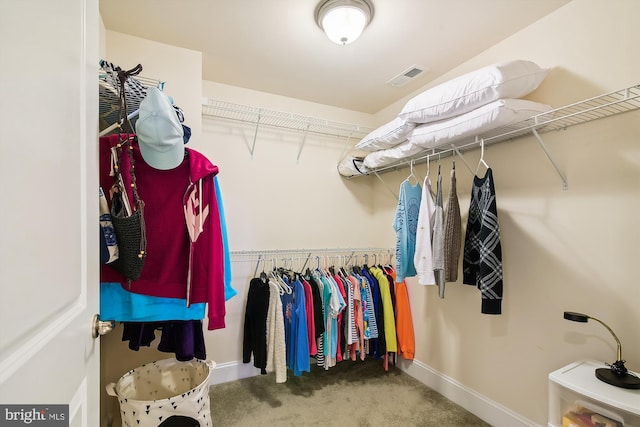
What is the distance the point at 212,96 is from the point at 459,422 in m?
3.09

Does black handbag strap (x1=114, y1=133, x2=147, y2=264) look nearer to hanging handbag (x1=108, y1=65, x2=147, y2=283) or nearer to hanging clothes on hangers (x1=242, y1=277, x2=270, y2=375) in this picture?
hanging handbag (x1=108, y1=65, x2=147, y2=283)

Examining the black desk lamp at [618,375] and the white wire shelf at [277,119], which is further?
the white wire shelf at [277,119]

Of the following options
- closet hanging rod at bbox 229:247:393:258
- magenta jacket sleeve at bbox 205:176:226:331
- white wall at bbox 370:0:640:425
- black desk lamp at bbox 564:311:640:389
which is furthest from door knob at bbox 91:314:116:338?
white wall at bbox 370:0:640:425

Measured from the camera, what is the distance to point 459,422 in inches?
75.9

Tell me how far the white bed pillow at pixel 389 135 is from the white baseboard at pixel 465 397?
1.87 meters

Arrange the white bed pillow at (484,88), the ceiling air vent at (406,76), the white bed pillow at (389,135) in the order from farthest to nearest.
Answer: the ceiling air vent at (406,76) → the white bed pillow at (389,135) → the white bed pillow at (484,88)

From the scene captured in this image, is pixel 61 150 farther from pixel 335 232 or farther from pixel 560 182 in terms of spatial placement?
pixel 335 232

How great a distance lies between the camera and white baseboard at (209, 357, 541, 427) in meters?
1.83

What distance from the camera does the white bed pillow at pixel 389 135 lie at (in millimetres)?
2069

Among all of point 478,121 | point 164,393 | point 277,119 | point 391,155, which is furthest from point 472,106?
point 164,393

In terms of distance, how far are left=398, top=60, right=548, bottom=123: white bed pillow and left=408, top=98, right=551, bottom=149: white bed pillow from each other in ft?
0.14

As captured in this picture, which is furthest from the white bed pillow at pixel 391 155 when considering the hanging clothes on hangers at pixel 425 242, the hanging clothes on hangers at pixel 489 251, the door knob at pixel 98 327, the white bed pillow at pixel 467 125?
the door knob at pixel 98 327

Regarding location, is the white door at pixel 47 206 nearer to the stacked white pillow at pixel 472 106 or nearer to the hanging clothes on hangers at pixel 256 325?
the hanging clothes on hangers at pixel 256 325

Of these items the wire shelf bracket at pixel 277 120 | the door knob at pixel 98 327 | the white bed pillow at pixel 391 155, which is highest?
the wire shelf bracket at pixel 277 120
